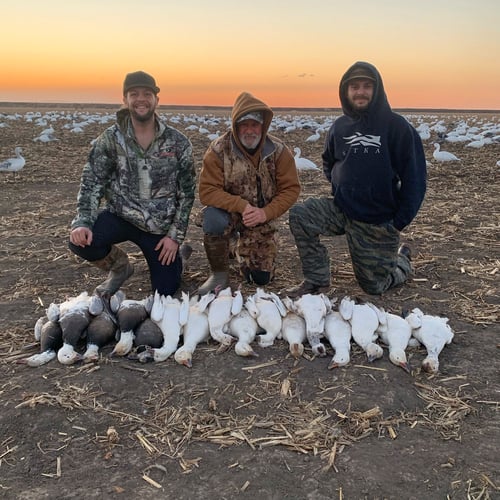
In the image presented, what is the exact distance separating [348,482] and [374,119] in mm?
3269

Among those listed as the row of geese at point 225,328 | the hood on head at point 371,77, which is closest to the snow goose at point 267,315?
the row of geese at point 225,328

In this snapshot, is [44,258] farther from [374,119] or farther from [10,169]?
[10,169]

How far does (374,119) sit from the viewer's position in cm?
484

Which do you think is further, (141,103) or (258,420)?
(141,103)

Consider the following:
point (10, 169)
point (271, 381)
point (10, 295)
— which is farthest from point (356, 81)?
point (10, 169)

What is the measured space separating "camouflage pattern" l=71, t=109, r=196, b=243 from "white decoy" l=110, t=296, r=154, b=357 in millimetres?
826

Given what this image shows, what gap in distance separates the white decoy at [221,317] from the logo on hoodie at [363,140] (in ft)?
6.04

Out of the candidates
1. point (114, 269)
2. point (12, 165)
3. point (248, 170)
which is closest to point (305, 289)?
point (248, 170)

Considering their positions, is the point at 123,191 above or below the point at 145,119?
below

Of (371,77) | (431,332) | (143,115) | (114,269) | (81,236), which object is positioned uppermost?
(371,77)

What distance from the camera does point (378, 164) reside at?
4871mm

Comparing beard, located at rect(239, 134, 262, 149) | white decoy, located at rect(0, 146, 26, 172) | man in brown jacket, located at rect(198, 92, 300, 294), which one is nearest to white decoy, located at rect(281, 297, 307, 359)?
man in brown jacket, located at rect(198, 92, 300, 294)

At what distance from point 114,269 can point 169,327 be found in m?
1.25

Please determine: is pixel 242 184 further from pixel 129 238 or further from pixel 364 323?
pixel 364 323
